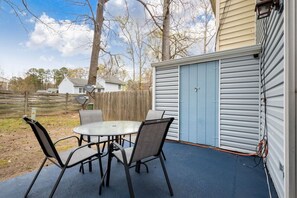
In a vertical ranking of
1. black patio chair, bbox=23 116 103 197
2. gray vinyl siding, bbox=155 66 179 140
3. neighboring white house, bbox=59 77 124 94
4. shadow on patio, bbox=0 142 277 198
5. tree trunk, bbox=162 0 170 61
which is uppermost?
tree trunk, bbox=162 0 170 61

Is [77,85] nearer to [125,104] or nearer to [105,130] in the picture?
[125,104]

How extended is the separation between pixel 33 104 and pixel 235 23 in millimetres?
8023

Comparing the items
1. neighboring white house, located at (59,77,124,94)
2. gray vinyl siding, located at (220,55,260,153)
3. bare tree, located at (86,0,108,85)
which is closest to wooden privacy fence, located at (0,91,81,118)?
bare tree, located at (86,0,108,85)

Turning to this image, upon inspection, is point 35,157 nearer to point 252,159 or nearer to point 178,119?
point 178,119

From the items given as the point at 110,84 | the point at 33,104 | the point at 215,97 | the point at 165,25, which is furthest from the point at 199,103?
the point at 110,84

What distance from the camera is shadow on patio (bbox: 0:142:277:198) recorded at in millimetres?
1960

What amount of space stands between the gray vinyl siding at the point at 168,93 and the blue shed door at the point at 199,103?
136 mm

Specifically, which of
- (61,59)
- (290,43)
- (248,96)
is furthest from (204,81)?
(61,59)

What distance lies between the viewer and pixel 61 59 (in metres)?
11.9

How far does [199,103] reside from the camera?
379 centimetres

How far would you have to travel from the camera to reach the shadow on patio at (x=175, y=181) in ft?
6.43

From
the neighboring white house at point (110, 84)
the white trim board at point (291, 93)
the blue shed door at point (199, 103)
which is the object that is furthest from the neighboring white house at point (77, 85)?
the white trim board at point (291, 93)

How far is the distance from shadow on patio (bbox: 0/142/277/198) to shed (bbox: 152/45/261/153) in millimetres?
625

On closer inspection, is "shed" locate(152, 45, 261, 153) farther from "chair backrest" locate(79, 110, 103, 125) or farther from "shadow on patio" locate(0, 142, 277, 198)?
"chair backrest" locate(79, 110, 103, 125)
